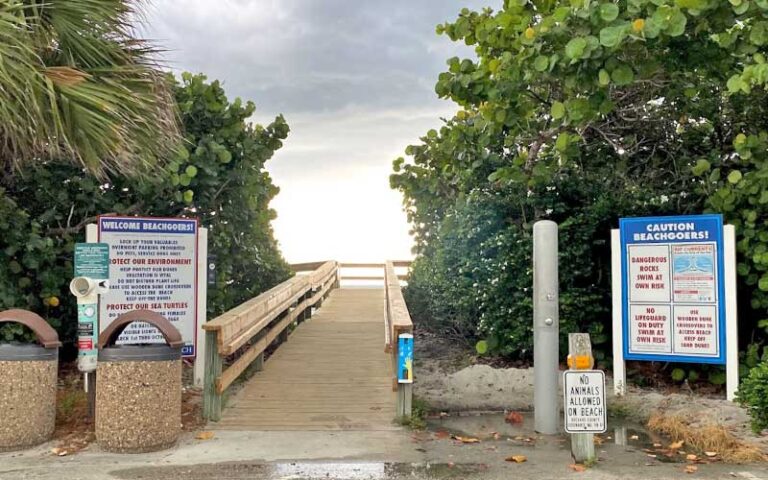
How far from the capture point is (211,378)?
7.00 meters

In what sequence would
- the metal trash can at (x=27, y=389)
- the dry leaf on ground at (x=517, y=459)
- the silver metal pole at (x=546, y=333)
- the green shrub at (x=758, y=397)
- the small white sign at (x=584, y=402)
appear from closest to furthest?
the small white sign at (x=584, y=402), the dry leaf on ground at (x=517, y=459), the green shrub at (x=758, y=397), the metal trash can at (x=27, y=389), the silver metal pole at (x=546, y=333)

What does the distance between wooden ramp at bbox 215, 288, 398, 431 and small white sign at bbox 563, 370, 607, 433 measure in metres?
2.03

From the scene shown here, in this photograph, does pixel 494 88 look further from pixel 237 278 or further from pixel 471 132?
pixel 237 278

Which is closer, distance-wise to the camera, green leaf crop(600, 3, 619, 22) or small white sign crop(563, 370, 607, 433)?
small white sign crop(563, 370, 607, 433)

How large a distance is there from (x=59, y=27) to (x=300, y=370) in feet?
17.1

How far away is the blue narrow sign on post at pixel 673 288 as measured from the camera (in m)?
8.31

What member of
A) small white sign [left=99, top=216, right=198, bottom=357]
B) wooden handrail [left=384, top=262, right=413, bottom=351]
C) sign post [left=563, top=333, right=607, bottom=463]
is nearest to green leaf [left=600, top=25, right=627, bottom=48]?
sign post [left=563, top=333, right=607, bottom=463]

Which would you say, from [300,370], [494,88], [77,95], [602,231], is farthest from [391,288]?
[77,95]

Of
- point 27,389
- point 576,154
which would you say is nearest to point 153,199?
point 27,389

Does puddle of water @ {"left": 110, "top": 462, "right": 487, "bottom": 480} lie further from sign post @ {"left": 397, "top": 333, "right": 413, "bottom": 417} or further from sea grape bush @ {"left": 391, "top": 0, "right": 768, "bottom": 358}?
sea grape bush @ {"left": 391, "top": 0, "right": 768, "bottom": 358}

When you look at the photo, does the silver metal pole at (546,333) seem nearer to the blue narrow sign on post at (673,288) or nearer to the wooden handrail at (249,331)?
the wooden handrail at (249,331)

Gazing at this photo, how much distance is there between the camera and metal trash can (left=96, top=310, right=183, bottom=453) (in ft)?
19.8

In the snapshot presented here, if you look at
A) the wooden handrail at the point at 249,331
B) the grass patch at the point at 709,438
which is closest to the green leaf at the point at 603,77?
the wooden handrail at the point at 249,331

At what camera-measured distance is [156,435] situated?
6102 mm
